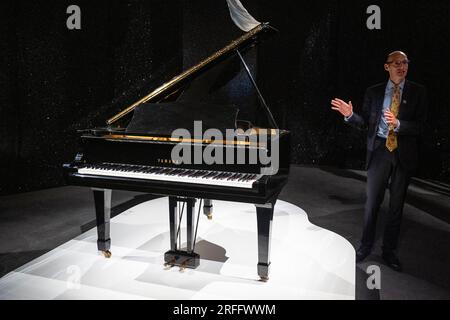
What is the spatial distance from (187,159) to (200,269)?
0.85 m

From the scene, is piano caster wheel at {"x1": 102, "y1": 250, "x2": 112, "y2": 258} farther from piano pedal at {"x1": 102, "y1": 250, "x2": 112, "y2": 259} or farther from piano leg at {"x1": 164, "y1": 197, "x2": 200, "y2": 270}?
piano leg at {"x1": 164, "y1": 197, "x2": 200, "y2": 270}

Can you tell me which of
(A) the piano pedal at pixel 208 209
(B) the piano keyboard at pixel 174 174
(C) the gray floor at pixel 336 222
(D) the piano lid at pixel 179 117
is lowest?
(C) the gray floor at pixel 336 222

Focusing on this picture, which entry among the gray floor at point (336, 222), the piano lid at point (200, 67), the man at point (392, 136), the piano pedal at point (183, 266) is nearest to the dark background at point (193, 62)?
the gray floor at point (336, 222)

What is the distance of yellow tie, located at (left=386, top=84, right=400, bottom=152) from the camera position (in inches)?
120

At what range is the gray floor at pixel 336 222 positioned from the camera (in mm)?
2965

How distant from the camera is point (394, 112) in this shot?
10.1 ft

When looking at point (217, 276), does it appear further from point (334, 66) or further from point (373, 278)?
point (334, 66)

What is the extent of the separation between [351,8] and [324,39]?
2.31ft

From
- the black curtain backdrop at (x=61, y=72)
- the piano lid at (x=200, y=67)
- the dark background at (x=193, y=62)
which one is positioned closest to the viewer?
the piano lid at (x=200, y=67)

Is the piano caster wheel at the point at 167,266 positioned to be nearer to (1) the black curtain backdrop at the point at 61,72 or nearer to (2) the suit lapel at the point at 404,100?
(2) the suit lapel at the point at 404,100

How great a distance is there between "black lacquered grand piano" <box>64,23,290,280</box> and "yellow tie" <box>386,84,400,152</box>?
77cm

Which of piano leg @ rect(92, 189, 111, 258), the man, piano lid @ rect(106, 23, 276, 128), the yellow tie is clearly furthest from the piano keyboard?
the yellow tie

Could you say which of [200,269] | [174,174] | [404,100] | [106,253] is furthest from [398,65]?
[106,253]

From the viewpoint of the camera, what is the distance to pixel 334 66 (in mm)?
7707
